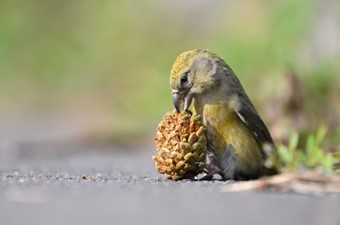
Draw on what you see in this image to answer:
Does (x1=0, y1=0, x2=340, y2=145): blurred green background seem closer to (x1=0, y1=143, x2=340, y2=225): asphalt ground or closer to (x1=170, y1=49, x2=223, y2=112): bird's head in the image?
(x1=170, y1=49, x2=223, y2=112): bird's head

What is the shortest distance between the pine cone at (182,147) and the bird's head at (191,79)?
155 mm

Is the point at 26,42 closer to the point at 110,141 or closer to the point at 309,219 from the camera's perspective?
the point at 110,141

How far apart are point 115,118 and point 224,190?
697cm

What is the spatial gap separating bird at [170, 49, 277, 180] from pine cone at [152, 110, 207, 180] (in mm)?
58

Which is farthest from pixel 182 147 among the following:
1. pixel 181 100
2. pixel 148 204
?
pixel 148 204

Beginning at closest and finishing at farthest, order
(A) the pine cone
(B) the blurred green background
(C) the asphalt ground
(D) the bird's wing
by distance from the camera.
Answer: (C) the asphalt ground < (A) the pine cone < (D) the bird's wing < (B) the blurred green background

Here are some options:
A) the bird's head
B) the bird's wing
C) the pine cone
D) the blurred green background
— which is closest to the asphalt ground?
the pine cone

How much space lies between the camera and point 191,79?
4.14m

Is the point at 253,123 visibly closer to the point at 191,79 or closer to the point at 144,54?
the point at 191,79

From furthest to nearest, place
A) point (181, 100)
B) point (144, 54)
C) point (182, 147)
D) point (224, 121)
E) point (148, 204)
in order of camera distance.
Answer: point (144, 54) → point (181, 100) → point (224, 121) → point (182, 147) → point (148, 204)

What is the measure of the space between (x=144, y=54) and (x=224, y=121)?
8583mm

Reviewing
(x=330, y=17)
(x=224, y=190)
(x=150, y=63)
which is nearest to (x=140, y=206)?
(x=224, y=190)

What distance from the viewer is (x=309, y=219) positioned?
282 centimetres

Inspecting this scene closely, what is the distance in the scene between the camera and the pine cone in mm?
3871
